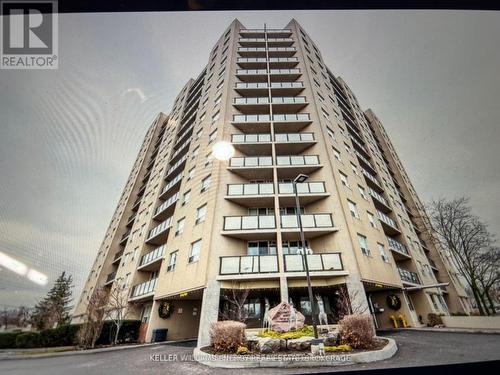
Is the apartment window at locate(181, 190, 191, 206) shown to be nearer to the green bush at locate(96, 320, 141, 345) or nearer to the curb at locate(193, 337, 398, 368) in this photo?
the green bush at locate(96, 320, 141, 345)

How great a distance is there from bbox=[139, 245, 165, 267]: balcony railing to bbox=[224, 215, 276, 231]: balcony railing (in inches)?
255

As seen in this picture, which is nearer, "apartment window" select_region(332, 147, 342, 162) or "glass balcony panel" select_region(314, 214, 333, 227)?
"glass balcony panel" select_region(314, 214, 333, 227)

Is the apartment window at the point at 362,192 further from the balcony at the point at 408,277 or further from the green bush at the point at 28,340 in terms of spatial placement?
the green bush at the point at 28,340

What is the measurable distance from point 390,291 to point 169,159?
937 inches

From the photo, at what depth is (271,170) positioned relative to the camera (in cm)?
1731

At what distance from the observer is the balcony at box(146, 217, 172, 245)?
18953mm

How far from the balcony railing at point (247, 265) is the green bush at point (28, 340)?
560 inches

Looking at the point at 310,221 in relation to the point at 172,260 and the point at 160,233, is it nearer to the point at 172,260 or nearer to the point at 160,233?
the point at 172,260

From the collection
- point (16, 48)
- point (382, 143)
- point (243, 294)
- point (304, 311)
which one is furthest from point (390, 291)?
point (382, 143)

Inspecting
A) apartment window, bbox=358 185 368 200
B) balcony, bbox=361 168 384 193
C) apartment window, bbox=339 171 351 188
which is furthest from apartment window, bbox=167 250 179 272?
balcony, bbox=361 168 384 193

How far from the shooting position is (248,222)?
46.8ft

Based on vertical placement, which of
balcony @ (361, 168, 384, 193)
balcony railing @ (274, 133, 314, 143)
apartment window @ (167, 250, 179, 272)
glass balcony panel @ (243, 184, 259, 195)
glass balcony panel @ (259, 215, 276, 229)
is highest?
balcony railing @ (274, 133, 314, 143)

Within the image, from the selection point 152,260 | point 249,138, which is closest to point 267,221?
point 249,138

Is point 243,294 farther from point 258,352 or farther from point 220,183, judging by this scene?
point 220,183
